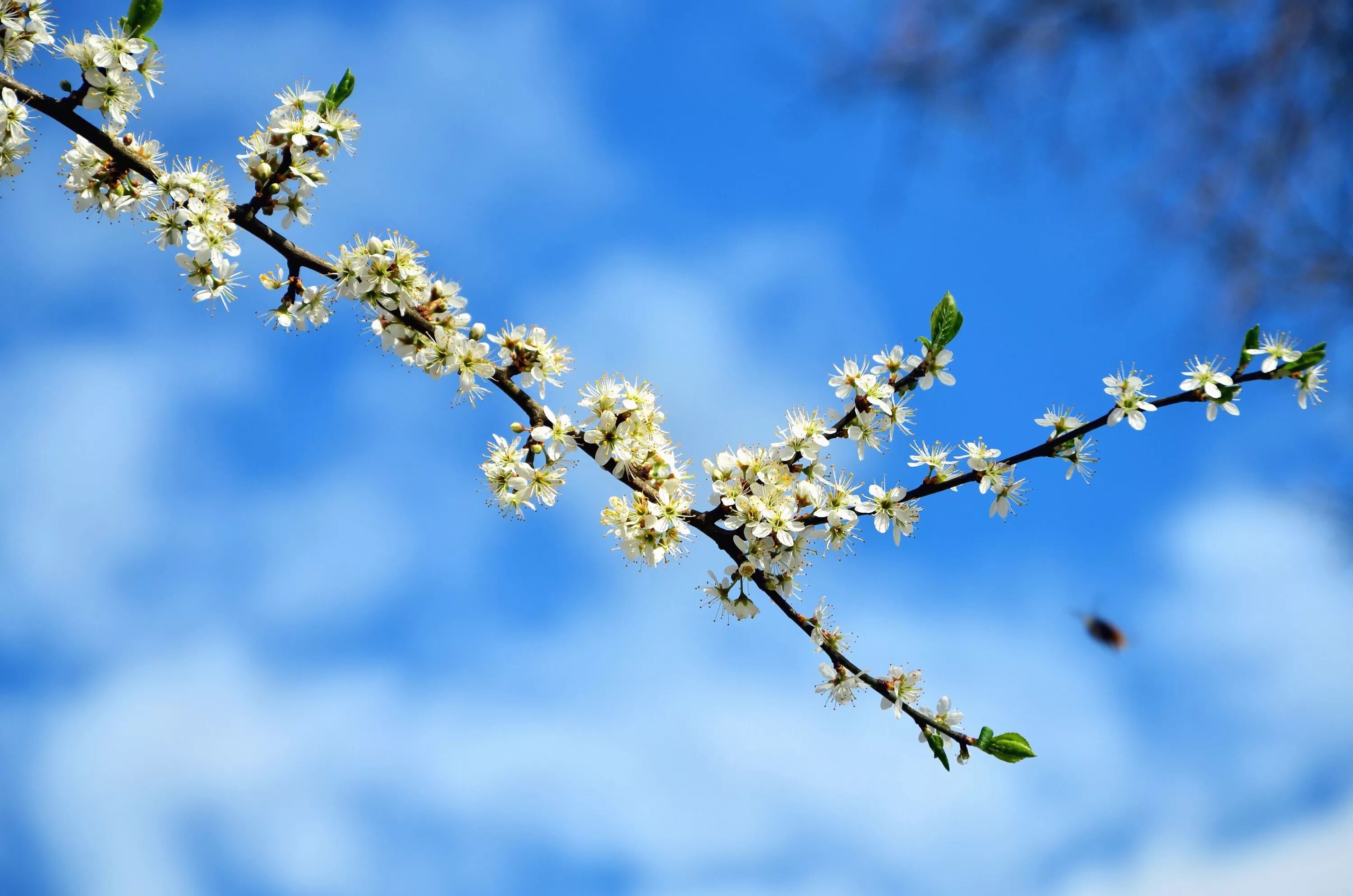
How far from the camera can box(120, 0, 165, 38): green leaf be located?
2.79m

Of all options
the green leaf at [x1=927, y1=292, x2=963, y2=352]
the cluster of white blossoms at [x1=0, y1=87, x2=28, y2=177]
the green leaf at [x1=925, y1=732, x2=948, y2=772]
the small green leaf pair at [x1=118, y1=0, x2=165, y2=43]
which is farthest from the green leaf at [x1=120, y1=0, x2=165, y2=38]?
the green leaf at [x1=925, y1=732, x2=948, y2=772]

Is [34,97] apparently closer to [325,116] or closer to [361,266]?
[325,116]

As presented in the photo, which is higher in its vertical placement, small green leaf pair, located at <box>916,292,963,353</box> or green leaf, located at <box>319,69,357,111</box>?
green leaf, located at <box>319,69,357,111</box>

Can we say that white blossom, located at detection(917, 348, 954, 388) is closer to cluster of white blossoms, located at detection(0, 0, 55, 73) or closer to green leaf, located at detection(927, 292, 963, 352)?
green leaf, located at detection(927, 292, 963, 352)

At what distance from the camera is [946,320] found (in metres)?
2.66

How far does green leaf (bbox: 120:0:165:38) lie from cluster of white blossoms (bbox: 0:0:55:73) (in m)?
0.20

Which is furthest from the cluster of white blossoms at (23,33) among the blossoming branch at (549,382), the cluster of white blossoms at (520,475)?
the cluster of white blossoms at (520,475)

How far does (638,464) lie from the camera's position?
280 centimetres

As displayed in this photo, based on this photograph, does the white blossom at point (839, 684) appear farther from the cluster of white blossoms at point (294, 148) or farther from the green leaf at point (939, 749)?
the cluster of white blossoms at point (294, 148)

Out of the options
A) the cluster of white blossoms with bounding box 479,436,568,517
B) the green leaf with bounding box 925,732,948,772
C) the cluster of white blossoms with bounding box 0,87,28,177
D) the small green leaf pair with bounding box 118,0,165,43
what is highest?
the small green leaf pair with bounding box 118,0,165,43

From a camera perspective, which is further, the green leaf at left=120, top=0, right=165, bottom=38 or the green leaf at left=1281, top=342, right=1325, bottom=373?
the green leaf at left=120, top=0, right=165, bottom=38

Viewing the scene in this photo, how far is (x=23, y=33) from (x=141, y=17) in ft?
1.01

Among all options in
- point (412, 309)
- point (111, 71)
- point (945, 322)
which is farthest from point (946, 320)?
point (111, 71)

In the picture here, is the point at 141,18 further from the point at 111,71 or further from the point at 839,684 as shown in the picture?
the point at 839,684
